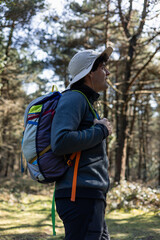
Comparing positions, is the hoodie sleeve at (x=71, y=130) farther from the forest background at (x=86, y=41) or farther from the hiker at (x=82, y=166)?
the forest background at (x=86, y=41)

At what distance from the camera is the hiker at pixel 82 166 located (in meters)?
1.60

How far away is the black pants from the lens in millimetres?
1592

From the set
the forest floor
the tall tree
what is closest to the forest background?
the tall tree

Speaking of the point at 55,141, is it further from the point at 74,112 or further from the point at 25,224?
the point at 25,224

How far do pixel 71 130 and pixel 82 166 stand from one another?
0.28 m

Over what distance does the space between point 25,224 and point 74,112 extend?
5.33m

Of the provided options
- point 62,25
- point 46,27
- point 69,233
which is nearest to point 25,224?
point 69,233

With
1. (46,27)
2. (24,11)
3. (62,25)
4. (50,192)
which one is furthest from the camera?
(50,192)

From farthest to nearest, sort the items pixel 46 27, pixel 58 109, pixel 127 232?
pixel 46 27, pixel 127 232, pixel 58 109

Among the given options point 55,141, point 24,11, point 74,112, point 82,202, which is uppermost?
point 24,11

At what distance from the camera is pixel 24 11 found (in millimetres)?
7258

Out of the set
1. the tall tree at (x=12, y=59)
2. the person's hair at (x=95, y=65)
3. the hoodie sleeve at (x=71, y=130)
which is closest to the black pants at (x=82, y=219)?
the hoodie sleeve at (x=71, y=130)

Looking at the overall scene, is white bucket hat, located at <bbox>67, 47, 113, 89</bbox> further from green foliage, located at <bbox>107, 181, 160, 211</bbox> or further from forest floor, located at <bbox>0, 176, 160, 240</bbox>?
green foliage, located at <bbox>107, 181, 160, 211</bbox>

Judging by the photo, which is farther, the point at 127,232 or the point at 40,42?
the point at 40,42
